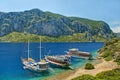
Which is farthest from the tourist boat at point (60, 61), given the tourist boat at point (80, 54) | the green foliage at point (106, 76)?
the green foliage at point (106, 76)

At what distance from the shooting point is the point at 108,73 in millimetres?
69188

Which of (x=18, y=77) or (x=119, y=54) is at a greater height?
(x=119, y=54)

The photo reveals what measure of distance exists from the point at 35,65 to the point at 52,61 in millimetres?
17873

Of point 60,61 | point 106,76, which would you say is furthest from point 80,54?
point 106,76

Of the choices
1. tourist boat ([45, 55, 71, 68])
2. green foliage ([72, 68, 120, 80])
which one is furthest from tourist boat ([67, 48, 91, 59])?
green foliage ([72, 68, 120, 80])

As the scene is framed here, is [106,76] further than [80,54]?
No

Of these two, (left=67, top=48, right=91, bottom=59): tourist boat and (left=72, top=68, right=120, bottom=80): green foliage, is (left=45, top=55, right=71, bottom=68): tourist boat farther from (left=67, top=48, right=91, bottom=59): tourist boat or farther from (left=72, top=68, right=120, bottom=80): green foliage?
(left=72, top=68, right=120, bottom=80): green foliage

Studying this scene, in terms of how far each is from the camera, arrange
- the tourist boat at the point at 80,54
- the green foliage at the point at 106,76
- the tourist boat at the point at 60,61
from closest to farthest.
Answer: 1. the green foliage at the point at 106,76
2. the tourist boat at the point at 60,61
3. the tourist boat at the point at 80,54

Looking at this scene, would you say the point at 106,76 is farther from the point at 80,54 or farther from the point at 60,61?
the point at 80,54

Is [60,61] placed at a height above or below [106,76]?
below

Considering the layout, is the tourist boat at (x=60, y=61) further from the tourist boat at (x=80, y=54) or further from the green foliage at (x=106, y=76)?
the green foliage at (x=106, y=76)

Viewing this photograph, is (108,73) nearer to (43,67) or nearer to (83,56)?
(43,67)

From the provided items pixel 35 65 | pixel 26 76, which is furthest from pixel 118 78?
pixel 35 65

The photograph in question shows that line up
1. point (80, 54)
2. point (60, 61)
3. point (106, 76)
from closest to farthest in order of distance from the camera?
1. point (106, 76)
2. point (60, 61)
3. point (80, 54)
